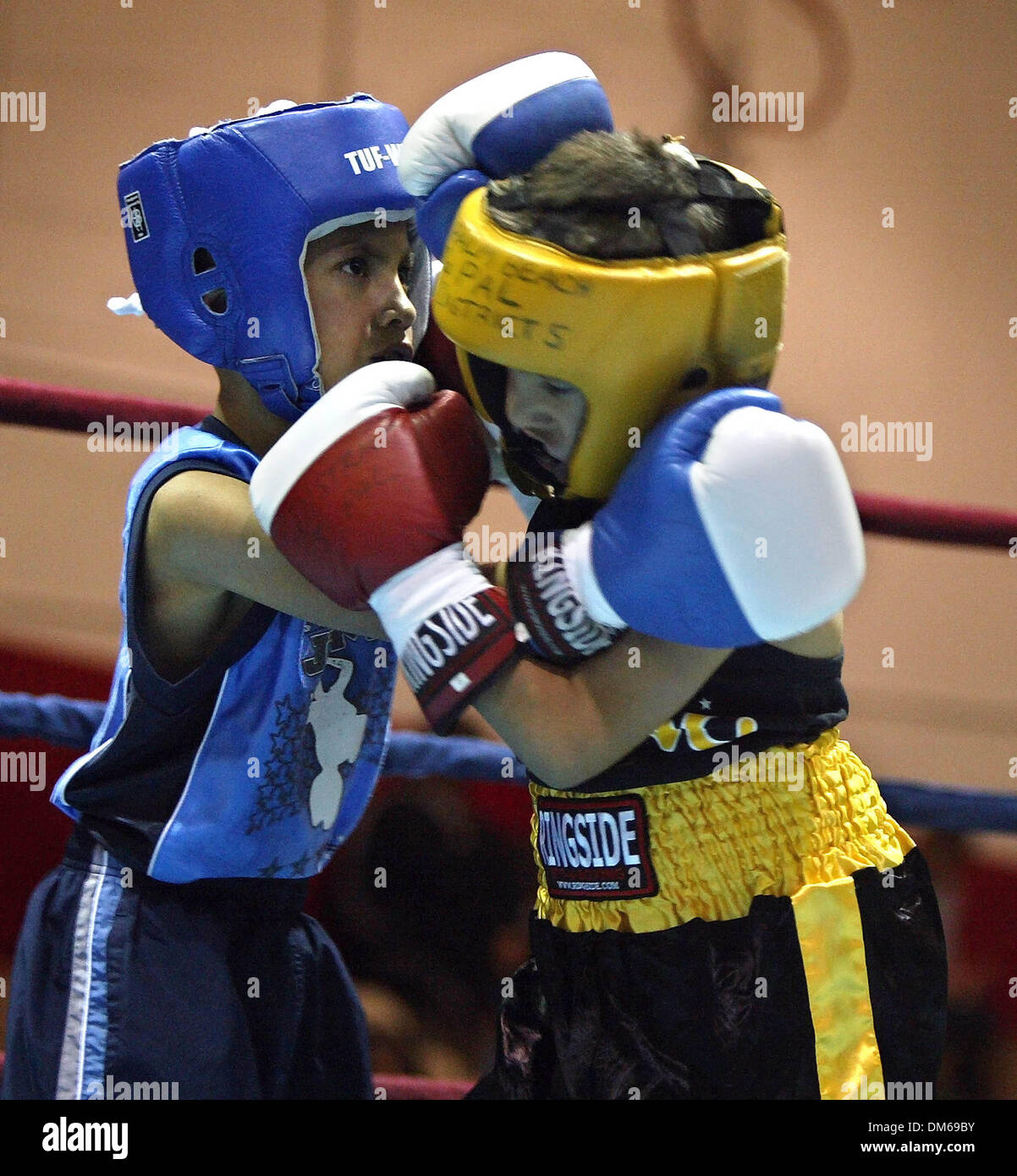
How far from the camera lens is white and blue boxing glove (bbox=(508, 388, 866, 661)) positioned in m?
0.88

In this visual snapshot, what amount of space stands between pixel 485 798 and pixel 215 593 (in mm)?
1831

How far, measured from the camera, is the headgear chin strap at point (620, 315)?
3.08 ft

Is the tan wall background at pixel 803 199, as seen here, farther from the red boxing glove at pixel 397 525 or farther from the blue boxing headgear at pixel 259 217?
the red boxing glove at pixel 397 525

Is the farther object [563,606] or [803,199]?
[803,199]

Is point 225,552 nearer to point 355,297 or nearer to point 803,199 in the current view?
point 355,297

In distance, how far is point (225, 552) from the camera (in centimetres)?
116

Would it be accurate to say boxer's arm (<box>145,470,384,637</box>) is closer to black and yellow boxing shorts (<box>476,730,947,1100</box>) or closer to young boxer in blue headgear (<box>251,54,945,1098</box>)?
young boxer in blue headgear (<box>251,54,945,1098</box>)

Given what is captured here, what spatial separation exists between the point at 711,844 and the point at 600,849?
0.09 metres
